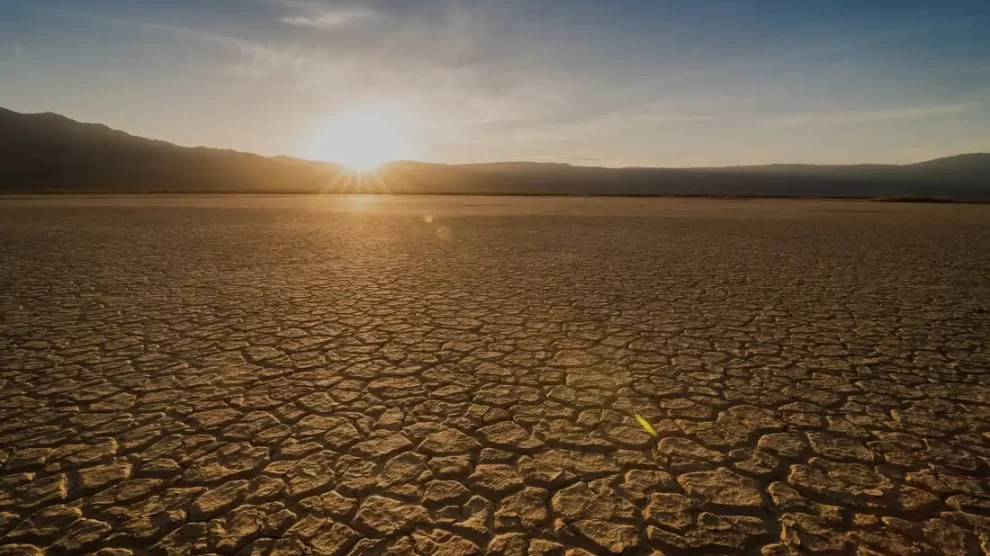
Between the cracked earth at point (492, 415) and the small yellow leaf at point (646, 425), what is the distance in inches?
3.5

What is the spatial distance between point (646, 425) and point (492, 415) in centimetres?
99

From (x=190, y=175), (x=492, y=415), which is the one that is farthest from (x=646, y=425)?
(x=190, y=175)

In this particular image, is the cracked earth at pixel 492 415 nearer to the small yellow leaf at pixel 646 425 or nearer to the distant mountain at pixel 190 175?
the small yellow leaf at pixel 646 425

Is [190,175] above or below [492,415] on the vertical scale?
above

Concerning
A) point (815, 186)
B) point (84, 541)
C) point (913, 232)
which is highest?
point (815, 186)

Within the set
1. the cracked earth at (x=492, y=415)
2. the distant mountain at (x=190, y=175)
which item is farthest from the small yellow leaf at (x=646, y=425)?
the distant mountain at (x=190, y=175)

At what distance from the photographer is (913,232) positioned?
1375 cm

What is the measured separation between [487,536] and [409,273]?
5.86m

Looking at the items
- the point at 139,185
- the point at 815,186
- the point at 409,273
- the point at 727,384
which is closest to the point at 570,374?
the point at 727,384

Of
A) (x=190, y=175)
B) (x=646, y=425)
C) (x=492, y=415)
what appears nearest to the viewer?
(x=646, y=425)

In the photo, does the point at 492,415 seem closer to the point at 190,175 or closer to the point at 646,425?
the point at 646,425

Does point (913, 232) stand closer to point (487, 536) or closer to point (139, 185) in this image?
point (487, 536)

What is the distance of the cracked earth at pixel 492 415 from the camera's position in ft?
7.01

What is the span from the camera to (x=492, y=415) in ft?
10.4
